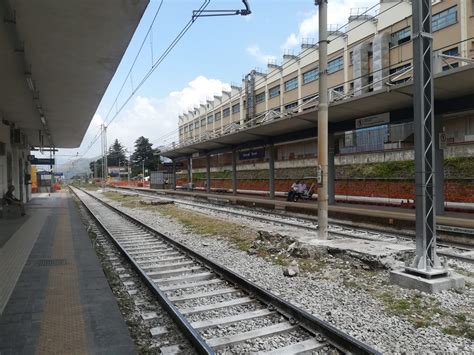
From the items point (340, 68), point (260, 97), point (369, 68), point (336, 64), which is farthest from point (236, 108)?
point (369, 68)

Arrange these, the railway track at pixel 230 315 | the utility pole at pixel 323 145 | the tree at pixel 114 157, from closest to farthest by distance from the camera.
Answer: the railway track at pixel 230 315, the utility pole at pixel 323 145, the tree at pixel 114 157

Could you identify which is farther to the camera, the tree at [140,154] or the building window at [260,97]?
the tree at [140,154]

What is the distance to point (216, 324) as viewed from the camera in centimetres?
502

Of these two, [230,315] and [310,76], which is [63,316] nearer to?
[230,315]

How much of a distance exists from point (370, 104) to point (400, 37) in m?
24.6

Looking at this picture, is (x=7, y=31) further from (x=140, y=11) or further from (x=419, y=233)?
(x=419, y=233)

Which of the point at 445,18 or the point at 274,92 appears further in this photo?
the point at 274,92

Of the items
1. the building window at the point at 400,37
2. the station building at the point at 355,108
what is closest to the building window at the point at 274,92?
the station building at the point at 355,108

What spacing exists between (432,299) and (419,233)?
1.14 meters

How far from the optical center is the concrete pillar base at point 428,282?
620 cm

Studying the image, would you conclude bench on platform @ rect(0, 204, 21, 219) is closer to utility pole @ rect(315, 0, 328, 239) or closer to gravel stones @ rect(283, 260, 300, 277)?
utility pole @ rect(315, 0, 328, 239)

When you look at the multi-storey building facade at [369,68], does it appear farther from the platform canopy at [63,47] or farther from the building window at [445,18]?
the platform canopy at [63,47]

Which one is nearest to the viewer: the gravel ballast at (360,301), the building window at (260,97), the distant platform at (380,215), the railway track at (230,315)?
the railway track at (230,315)

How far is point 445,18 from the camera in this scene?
31.7 metres
